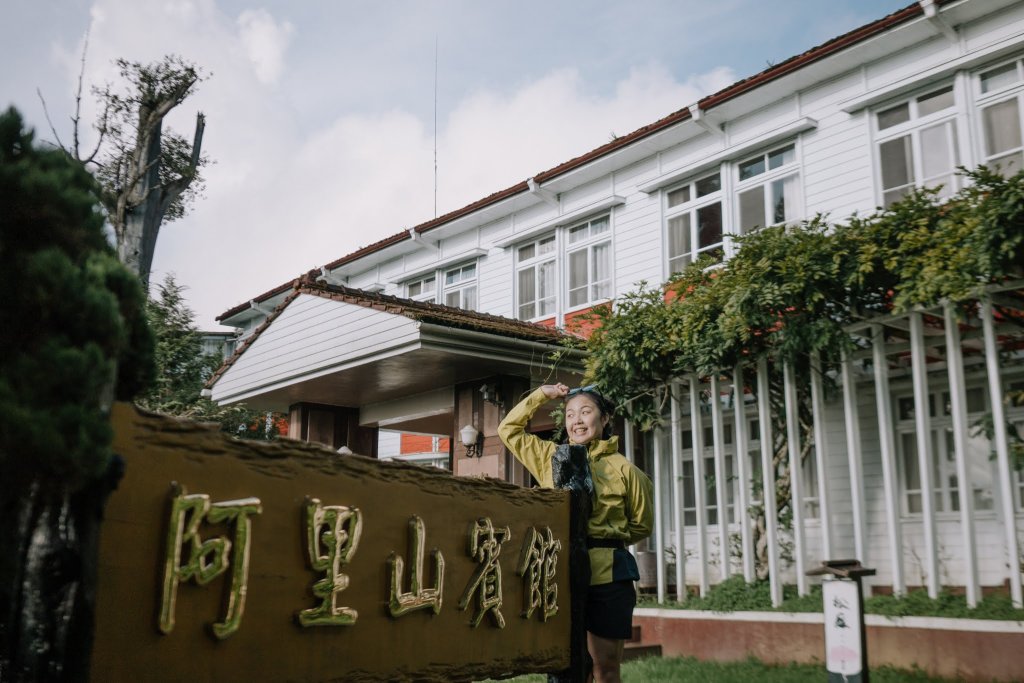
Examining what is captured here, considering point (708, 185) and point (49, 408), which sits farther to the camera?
point (708, 185)

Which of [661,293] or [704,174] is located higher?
[704,174]

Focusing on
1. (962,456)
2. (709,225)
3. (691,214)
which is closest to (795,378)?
(962,456)

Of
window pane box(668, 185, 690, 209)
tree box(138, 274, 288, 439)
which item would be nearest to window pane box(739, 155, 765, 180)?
window pane box(668, 185, 690, 209)

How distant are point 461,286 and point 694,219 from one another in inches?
204

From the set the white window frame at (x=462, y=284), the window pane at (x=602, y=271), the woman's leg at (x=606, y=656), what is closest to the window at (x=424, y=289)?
the white window frame at (x=462, y=284)

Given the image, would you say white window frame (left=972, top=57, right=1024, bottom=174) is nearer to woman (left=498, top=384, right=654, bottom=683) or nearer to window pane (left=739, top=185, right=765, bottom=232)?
window pane (left=739, top=185, right=765, bottom=232)

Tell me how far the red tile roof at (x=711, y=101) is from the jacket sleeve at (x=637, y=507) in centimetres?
819

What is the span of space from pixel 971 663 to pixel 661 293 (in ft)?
14.1

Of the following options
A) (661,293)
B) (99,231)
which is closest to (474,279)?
(661,293)

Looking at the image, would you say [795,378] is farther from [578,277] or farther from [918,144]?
[578,277]

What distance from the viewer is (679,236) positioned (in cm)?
1230

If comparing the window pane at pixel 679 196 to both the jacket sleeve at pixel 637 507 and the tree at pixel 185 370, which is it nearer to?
the tree at pixel 185 370

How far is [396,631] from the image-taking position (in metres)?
2.19

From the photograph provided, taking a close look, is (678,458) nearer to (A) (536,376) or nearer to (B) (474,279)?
(A) (536,376)
